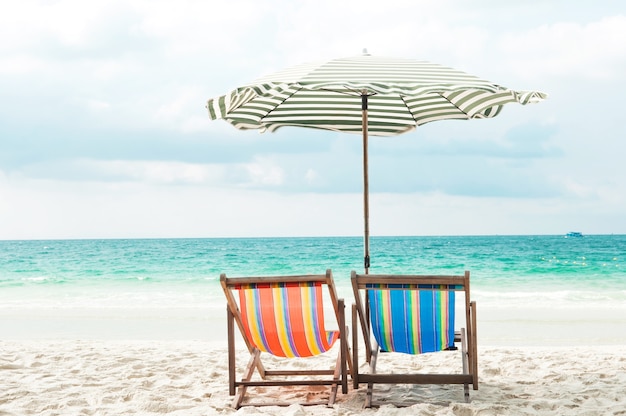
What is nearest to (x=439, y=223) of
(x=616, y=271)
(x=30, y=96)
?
(x=616, y=271)

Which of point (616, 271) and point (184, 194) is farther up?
point (184, 194)

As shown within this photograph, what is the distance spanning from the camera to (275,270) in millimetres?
23328

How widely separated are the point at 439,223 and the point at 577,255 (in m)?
5.20

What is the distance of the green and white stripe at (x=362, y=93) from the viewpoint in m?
3.64

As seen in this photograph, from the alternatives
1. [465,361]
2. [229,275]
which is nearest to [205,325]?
[465,361]

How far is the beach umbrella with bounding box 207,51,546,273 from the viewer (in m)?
3.65

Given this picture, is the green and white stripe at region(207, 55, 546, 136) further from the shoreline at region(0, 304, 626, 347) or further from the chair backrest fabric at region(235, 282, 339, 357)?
the shoreline at region(0, 304, 626, 347)

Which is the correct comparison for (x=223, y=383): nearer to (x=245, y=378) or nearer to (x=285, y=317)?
(x=245, y=378)

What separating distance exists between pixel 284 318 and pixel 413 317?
0.66 metres

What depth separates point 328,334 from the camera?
12.3 feet

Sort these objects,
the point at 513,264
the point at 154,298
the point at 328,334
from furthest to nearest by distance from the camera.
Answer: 1. the point at 513,264
2. the point at 154,298
3. the point at 328,334

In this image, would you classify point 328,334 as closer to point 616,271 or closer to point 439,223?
point 616,271

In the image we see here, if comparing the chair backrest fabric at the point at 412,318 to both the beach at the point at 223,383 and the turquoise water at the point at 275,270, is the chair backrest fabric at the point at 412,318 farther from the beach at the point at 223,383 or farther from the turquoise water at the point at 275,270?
the turquoise water at the point at 275,270

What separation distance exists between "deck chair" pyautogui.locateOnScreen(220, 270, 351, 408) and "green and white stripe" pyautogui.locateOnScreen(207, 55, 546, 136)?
98cm
